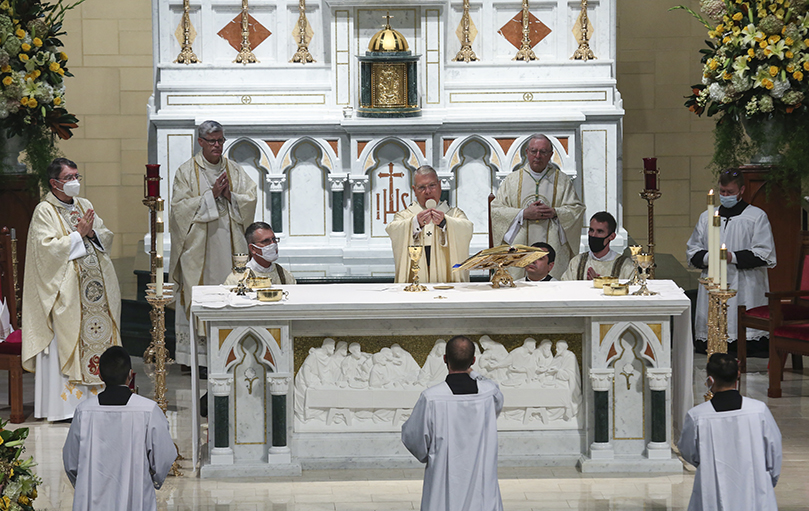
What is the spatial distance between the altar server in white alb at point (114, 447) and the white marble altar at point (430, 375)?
1.25 m

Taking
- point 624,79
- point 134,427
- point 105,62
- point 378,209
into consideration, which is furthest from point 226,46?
point 134,427

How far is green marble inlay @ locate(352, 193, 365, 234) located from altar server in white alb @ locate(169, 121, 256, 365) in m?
1.39

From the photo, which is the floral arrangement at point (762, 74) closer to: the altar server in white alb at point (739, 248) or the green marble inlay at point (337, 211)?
the altar server in white alb at point (739, 248)

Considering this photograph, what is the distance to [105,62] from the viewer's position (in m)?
12.2

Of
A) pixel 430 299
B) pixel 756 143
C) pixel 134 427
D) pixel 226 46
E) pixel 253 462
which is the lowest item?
pixel 253 462

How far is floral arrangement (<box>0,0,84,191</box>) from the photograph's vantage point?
787 centimetres

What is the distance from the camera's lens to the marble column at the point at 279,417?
606 cm

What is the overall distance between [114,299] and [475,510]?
3618 mm

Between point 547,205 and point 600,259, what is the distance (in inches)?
46.4

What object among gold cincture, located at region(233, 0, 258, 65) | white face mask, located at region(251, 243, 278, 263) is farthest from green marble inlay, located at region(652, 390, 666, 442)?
gold cincture, located at region(233, 0, 258, 65)

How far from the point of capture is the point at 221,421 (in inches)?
238

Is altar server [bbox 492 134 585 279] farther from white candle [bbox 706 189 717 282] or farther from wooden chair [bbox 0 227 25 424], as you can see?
wooden chair [bbox 0 227 25 424]

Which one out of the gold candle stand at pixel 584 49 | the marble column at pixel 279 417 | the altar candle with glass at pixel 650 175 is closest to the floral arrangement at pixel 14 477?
the marble column at pixel 279 417

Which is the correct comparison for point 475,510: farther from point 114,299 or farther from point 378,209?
point 378,209
